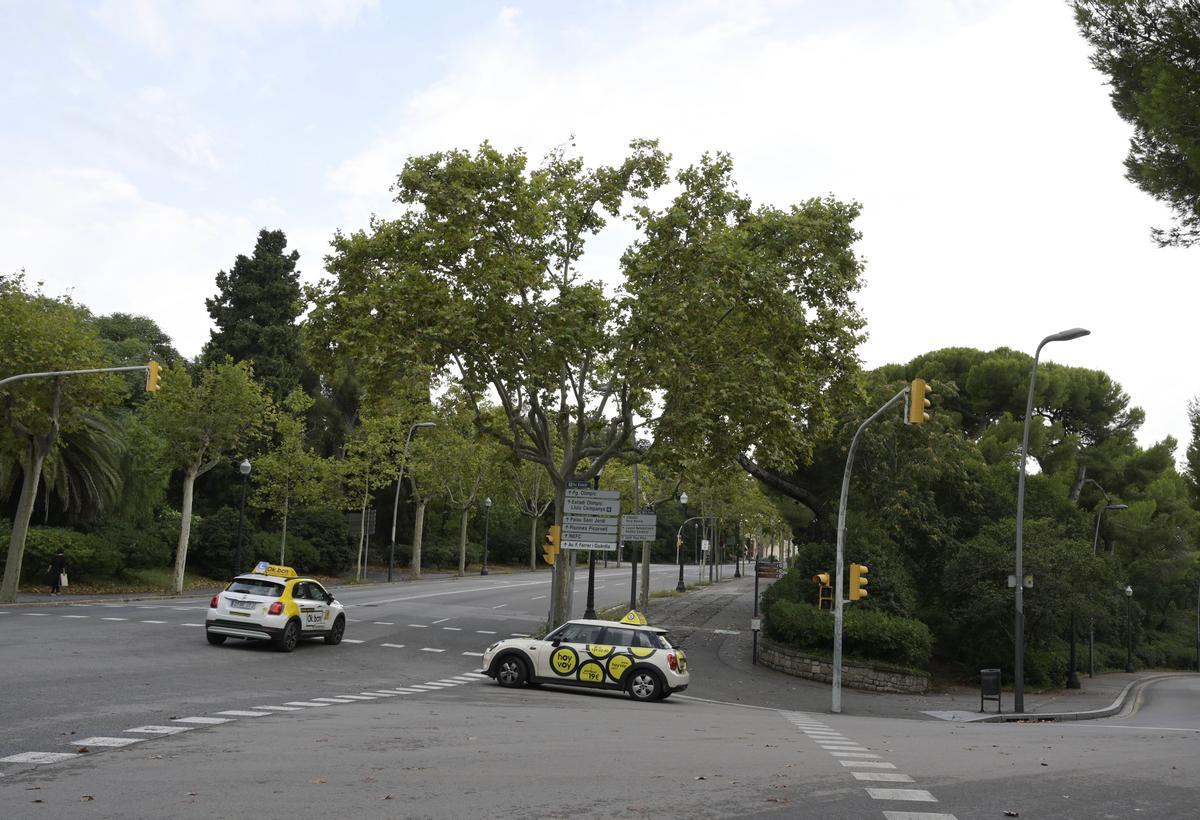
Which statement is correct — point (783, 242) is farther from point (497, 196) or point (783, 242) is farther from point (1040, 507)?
point (1040, 507)

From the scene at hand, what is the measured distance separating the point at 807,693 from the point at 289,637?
12839 millimetres

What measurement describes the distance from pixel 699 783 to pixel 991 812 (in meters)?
2.32

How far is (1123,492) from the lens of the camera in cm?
5119

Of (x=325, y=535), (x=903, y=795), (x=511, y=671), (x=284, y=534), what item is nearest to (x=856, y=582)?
(x=511, y=671)

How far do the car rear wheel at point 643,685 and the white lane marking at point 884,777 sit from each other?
1050 centimetres

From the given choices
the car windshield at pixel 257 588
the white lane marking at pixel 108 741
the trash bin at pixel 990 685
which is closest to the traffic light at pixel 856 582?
the trash bin at pixel 990 685

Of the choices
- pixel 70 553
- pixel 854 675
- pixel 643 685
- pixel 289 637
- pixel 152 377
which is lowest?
pixel 854 675

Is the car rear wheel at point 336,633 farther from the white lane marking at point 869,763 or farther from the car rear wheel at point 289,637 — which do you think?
the white lane marking at point 869,763

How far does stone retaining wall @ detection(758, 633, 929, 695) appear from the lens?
2912cm

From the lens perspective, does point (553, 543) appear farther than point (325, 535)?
No

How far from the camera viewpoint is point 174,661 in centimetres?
1903

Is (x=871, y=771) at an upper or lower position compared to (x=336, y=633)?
upper

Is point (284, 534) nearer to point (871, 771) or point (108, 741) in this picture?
point (108, 741)

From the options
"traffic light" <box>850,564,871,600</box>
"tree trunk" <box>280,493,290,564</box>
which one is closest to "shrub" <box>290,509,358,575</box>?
"tree trunk" <box>280,493,290,564</box>
